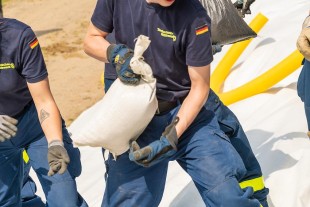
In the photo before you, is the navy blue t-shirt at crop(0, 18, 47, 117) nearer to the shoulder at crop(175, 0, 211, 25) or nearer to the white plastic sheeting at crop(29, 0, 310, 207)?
the shoulder at crop(175, 0, 211, 25)

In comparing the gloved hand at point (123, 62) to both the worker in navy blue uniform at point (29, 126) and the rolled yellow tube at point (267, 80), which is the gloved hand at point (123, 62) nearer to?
the worker in navy blue uniform at point (29, 126)

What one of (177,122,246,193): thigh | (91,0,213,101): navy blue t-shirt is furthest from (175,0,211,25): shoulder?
(177,122,246,193): thigh

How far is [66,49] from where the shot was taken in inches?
359

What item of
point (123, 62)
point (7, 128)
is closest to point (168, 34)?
point (123, 62)

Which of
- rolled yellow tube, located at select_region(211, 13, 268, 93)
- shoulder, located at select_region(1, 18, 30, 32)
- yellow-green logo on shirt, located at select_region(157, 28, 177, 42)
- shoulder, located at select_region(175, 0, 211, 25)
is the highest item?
shoulder, located at select_region(175, 0, 211, 25)

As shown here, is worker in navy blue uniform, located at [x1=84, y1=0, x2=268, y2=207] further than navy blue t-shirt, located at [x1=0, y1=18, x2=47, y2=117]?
No

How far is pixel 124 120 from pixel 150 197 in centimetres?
52

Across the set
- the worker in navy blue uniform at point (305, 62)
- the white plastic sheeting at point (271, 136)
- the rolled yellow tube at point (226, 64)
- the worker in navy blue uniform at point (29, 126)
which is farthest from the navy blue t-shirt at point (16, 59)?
the rolled yellow tube at point (226, 64)

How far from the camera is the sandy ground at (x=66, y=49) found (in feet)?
24.5

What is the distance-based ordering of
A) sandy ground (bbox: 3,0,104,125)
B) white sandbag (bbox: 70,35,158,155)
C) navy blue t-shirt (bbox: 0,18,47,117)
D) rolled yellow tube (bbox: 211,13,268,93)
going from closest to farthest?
Answer: white sandbag (bbox: 70,35,158,155) → navy blue t-shirt (bbox: 0,18,47,117) → rolled yellow tube (bbox: 211,13,268,93) → sandy ground (bbox: 3,0,104,125)

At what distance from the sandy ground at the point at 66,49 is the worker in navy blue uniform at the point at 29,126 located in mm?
3442

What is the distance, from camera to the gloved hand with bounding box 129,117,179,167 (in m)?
2.77

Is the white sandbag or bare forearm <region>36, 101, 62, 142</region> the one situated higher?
the white sandbag

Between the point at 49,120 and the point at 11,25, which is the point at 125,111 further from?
the point at 11,25
